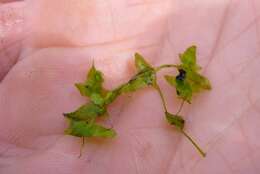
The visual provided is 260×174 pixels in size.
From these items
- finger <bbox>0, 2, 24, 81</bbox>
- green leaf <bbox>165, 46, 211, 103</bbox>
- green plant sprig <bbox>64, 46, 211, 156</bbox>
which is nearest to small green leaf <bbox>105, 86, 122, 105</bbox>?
green plant sprig <bbox>64, 46, 211, 156</bbox>

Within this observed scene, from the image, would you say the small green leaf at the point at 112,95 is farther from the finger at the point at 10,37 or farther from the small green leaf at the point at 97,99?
the finger at the point at 10,37

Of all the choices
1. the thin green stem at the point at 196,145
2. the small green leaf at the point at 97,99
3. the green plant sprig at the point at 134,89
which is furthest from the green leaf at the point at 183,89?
the small green leaf at the point at 97,99

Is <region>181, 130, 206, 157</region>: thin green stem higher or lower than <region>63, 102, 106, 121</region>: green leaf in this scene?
lower

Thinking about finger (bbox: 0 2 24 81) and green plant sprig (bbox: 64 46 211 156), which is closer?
green plant sprig (bbox: 64 46 211 156)

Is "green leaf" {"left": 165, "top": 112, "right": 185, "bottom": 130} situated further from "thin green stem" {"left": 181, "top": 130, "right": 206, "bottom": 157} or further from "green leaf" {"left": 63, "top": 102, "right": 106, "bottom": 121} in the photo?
"green leaf" {"left": 63, "top": 102, "right": 106, "bottom": 121}

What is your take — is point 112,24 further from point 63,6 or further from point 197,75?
point 197,75

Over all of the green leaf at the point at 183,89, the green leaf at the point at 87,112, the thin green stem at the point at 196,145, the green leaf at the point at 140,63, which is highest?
the green leaf at the point at 140,63

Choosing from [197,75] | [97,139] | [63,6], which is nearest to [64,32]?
[63,6]
